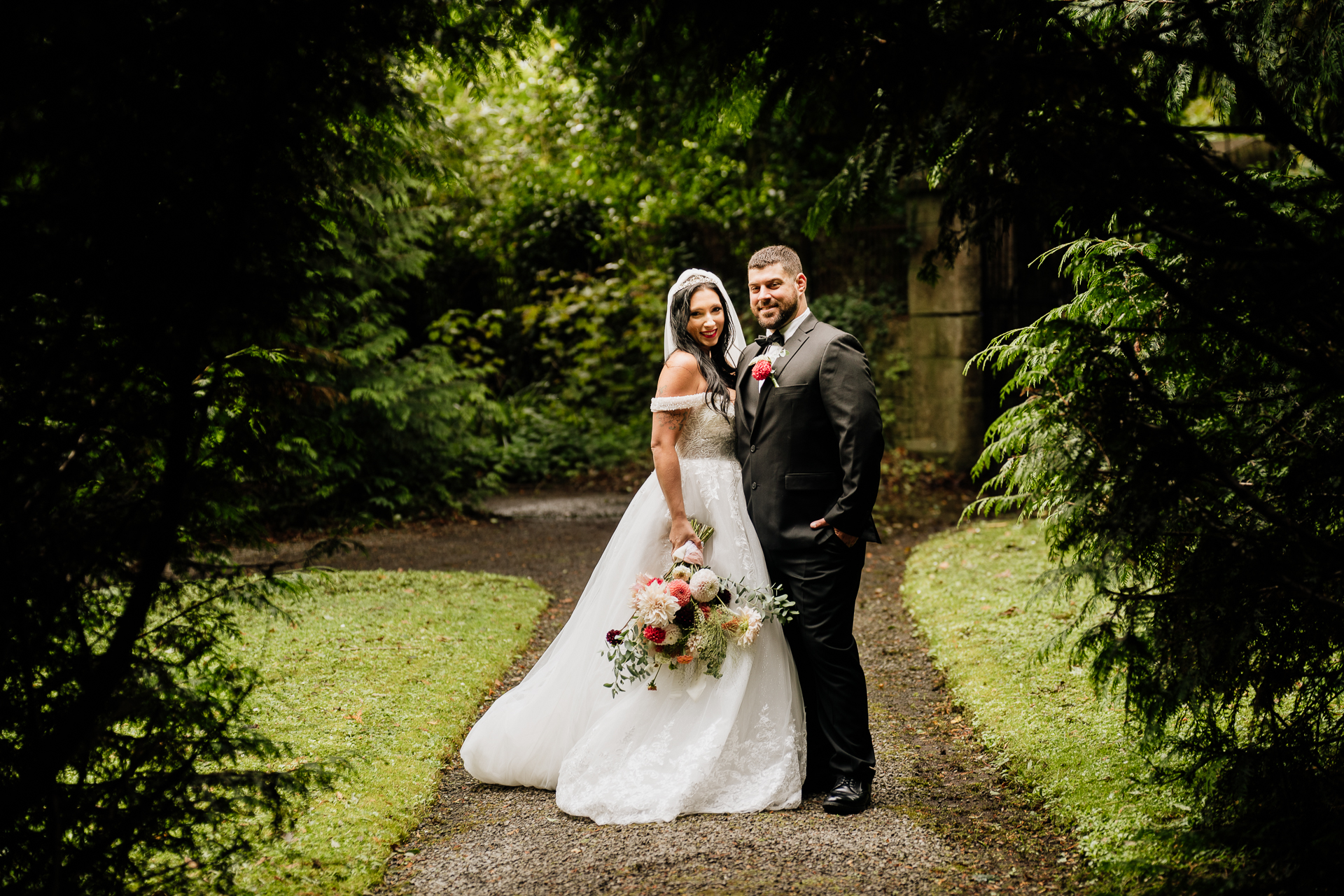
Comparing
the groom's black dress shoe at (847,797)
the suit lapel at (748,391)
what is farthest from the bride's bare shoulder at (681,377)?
the groom's black dress shoe at (847,797)

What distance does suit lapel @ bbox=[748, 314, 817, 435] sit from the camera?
4.42 m

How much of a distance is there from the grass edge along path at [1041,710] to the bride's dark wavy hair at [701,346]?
1.72 metres

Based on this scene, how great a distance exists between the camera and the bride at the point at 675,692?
4.12 m

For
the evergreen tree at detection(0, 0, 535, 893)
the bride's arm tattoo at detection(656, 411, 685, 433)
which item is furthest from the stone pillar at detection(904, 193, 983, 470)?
the evergreen tree at detection(0, 0, 535, 893)

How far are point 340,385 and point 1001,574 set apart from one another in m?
8.12

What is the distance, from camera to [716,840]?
374cm

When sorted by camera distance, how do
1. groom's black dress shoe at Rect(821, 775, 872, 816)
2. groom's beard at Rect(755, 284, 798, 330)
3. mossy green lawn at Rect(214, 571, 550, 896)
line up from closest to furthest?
mossy green lawn at Rect(214, 571, 550, 896)
groom's black dress shoe at Rect(821, 775, 872, 816)
groom's beard at Rect(755, 284, 798, 330)

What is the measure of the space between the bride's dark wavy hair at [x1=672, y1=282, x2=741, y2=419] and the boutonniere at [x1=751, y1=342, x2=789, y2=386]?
246mm

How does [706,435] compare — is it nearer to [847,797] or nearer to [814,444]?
[814,444]

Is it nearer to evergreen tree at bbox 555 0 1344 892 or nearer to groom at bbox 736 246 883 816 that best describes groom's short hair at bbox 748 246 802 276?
groom at bbox 736 246 883 816

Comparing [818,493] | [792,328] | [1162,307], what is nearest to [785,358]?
[792,328]

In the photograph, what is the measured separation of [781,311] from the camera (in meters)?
4.55

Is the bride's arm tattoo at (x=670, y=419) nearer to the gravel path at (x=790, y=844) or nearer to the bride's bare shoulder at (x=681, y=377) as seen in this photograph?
the bride's bare shoulder at (x=681, y=377)

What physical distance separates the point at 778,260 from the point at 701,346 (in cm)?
61
